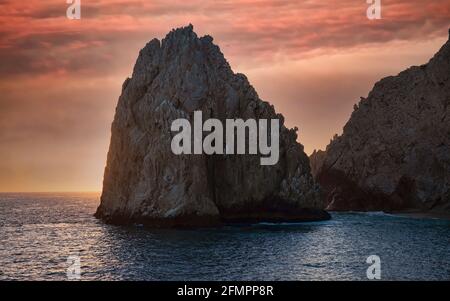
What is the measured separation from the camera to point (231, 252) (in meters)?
76.7

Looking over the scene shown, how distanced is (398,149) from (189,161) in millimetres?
74591

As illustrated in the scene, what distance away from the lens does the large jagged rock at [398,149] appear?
504ft

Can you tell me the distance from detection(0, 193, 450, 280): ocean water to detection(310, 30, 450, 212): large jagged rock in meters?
38.7

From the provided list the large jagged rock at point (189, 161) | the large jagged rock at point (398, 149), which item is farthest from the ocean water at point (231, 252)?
the large jagged rock at point (398, 149)

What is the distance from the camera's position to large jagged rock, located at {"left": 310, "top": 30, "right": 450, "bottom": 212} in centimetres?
15362

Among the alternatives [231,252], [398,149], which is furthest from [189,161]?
[398,149]

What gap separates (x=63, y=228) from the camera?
119 m

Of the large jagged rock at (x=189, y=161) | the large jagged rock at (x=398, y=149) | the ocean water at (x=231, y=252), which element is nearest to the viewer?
the ocean water at (x=231, y=252)

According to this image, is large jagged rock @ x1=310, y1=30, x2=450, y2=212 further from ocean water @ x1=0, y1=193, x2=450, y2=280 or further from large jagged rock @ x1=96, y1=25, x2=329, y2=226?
ocean water @ x1=0, y1=193, x2=450, y2=280

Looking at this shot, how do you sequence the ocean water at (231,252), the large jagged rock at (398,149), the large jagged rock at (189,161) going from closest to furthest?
the ocean water at (231,252)
the large jagged rock at (189,161)
the large jagged rock at (398,149)

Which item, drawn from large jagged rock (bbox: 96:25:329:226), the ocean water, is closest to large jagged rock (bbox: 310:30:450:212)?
large jagged rock (bbox: 96:25:329:226)

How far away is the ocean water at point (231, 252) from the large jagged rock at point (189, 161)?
21.7ft

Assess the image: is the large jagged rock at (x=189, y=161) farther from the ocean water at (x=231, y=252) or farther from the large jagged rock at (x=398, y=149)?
the large jagged rock at (x=398, y=149)
